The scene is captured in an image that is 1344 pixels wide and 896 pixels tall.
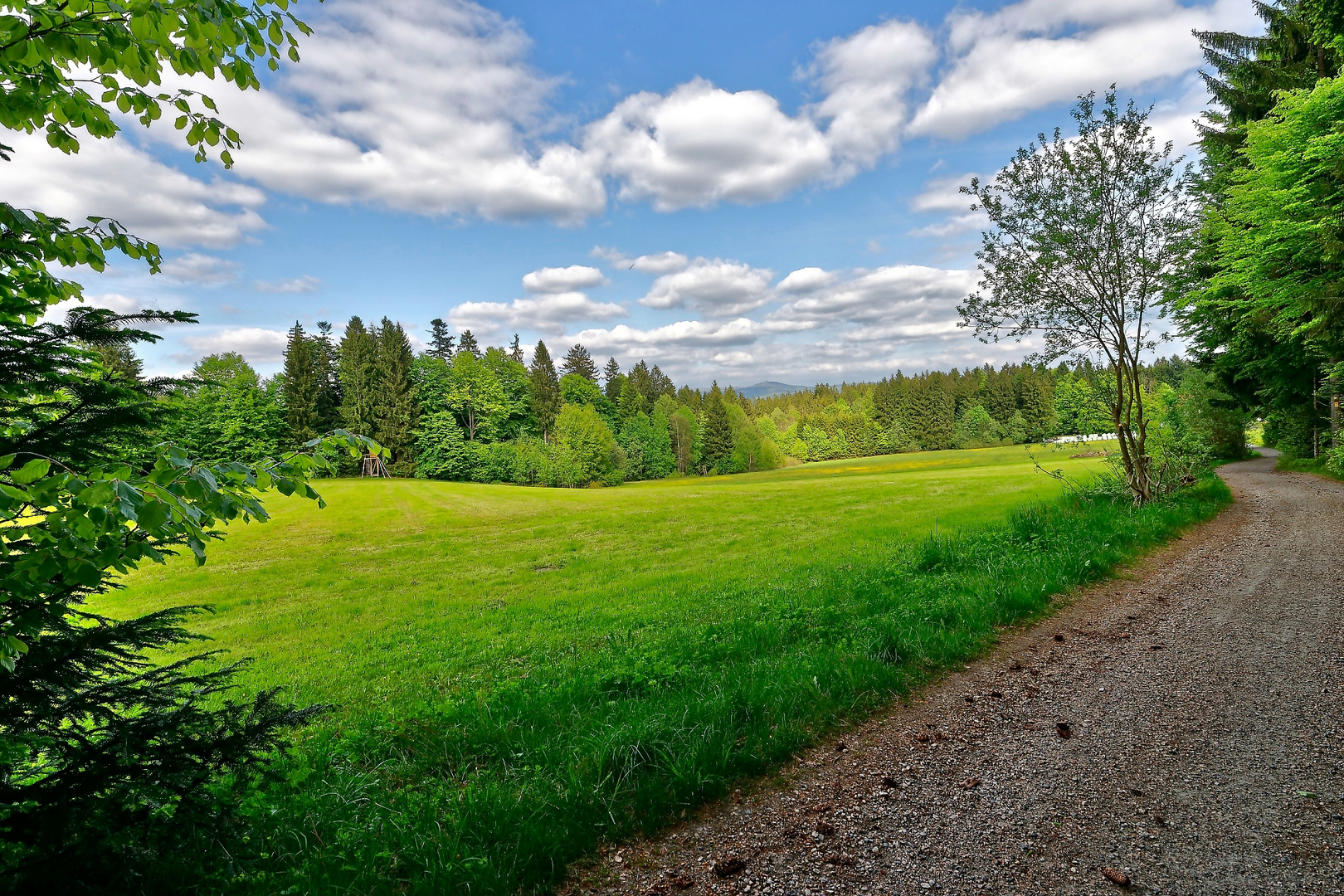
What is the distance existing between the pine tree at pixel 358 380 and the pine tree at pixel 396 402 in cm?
69

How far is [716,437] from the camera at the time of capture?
3189 inches

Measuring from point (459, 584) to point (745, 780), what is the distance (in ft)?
38.7

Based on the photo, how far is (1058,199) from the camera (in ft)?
43.7

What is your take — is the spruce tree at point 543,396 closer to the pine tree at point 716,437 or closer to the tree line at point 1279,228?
the pine tree at point 716,437

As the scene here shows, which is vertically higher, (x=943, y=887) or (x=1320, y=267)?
(x=1320, y=267)

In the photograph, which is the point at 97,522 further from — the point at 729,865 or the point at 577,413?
the point at 577,413

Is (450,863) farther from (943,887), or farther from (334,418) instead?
(334,418)

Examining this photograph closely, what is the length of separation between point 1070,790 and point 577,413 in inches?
2243

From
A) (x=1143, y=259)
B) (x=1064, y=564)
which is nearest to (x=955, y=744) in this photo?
(x=1064, y=564)

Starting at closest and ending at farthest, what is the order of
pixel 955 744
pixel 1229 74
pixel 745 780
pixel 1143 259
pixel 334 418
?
pixel 745 780
pixel 955 744
pixel 1143 259
pixel 1229 74
pixel 334 418

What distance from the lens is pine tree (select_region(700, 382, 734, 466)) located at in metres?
80.9

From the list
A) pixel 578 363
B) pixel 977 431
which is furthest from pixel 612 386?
pixel 977 431

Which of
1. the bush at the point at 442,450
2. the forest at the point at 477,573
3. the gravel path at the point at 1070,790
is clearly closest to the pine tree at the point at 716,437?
the bush at the point at 442,450

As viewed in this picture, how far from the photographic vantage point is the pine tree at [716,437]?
8094 centimetres
